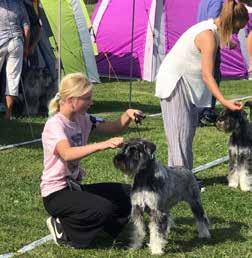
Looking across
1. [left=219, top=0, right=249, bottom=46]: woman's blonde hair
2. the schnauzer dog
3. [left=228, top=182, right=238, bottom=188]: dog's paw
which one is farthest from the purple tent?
[left=219, top=0, right=249, bottom=46]: woman's blonde hair

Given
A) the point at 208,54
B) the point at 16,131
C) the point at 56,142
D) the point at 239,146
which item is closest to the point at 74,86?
the point at 56,142

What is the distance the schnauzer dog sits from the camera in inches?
245

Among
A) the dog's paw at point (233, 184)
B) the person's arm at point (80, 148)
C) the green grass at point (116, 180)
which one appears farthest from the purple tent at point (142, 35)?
the person's arm at point (80, 148)

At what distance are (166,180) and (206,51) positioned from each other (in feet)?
4.34

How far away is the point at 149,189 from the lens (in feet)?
14.2

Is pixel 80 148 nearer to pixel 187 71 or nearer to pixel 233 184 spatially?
pixel 187 71

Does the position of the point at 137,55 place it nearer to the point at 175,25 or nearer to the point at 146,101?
the point at 175,25

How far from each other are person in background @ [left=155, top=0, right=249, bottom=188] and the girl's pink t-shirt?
115 cm

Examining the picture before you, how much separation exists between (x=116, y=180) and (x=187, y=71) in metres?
1.42

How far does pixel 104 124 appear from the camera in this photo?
4.83m

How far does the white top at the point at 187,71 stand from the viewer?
5.47 meters

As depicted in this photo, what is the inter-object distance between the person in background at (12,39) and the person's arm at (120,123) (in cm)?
468

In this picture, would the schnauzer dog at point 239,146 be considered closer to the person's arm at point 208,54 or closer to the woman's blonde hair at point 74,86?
the person's arm at point 208,54

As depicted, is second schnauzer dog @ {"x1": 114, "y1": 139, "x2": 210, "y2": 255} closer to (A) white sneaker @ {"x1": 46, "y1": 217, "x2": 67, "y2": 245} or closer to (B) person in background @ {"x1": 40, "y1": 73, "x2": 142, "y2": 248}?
(B) person in background @ {"x1": 40, "y1": 73, "x2": 142, "y2": 248}
